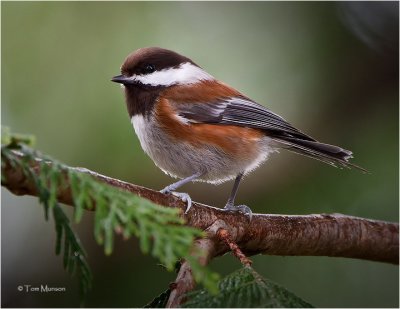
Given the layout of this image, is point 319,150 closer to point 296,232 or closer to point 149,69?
point 296,232

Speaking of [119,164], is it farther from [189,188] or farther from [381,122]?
[381,122]

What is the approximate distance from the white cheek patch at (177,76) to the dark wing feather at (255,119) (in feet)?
0.49

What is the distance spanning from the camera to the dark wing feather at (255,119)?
A: 89.7 inches

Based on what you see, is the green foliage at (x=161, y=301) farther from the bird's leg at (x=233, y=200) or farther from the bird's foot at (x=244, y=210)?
the bird's leg at (x=233, y=200)

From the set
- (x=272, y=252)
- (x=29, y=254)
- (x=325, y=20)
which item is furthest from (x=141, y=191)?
(x=325, y=20)

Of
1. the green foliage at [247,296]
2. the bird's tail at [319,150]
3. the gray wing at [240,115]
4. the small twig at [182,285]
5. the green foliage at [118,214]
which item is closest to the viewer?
the green foliage at [118,214]

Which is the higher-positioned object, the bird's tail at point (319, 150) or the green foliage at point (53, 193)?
the green foliage at point (53, 193)

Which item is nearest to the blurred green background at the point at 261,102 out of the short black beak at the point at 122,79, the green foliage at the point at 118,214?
the short black beak at the point at 122,79

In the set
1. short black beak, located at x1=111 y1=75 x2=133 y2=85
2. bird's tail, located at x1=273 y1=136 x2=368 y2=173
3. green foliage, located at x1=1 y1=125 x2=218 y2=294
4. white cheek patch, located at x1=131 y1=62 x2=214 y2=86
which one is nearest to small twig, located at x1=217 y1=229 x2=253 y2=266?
green foliage, located at x1=1 y1=125 x2=218 y2=294

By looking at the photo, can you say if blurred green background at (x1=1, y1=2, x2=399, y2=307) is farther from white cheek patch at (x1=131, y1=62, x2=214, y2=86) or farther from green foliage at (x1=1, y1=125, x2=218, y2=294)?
green foliage at (x1=1, y1=125, x2=218, y2=294)

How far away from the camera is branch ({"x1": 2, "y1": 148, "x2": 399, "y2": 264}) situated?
1468 mm

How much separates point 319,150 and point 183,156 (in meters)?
0.56

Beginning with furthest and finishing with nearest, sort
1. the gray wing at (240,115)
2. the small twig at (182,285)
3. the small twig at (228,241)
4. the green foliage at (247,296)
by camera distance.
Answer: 1. the gray wing at (240,115)
2. the small twig at (228,241)
3. the small twig at (182,285)
4. the green foliage at (247,296)

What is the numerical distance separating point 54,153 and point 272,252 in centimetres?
93
